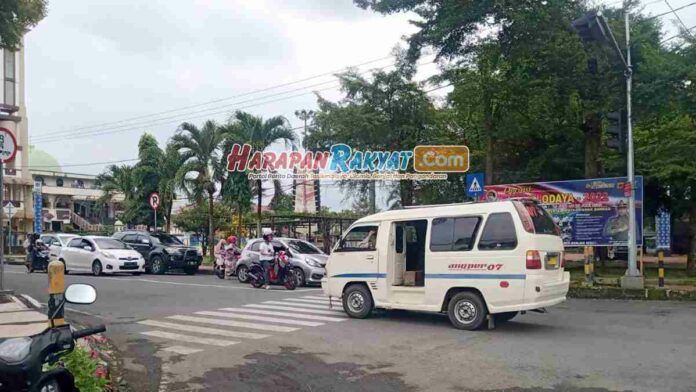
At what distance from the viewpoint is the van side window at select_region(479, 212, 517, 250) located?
1003 centimetres

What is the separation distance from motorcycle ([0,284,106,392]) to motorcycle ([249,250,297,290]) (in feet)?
45.1

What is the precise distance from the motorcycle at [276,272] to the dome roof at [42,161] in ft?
196

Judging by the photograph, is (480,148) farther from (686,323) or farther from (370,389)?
(370,389)

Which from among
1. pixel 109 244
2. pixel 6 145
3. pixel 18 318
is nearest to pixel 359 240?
pixel 18 318

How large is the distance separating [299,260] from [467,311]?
31.3ft

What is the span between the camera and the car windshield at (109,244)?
77.3 ft

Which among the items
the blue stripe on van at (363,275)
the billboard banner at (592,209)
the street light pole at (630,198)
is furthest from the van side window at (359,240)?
the street light pole at (630,198)

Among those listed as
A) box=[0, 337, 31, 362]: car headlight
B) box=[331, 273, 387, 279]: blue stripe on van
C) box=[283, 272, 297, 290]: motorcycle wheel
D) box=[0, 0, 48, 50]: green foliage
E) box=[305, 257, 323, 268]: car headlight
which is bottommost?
box=[283, 272, 297, 290]: motorcycle wheel

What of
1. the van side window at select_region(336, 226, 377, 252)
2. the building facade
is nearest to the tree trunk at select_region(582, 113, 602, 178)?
the van side window at select_region(336, 226, 377, 252)

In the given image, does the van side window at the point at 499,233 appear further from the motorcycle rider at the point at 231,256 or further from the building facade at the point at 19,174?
the building facade at the point at 19,174

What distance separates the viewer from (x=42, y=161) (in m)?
70.7

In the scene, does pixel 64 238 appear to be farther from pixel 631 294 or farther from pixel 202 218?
pixel 631 294

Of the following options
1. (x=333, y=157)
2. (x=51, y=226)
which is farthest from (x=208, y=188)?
(x=51, y=226)

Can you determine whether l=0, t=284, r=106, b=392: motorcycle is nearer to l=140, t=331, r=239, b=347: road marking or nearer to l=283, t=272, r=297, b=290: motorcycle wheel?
l=140, t=331, r=239, b=347: road marking
